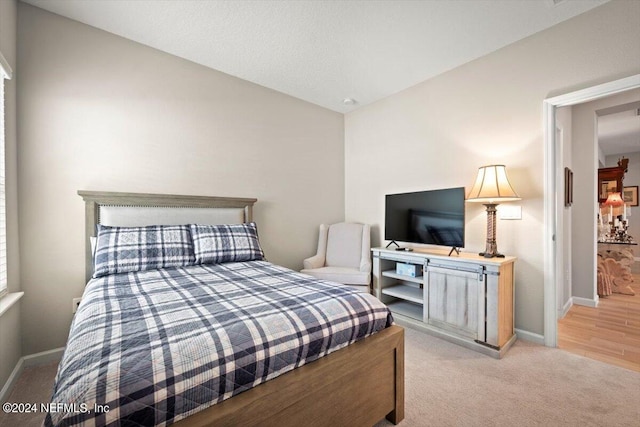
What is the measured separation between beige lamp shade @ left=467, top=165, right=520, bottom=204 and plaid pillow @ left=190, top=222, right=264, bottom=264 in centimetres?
215

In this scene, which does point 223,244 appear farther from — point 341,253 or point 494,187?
point 494,187

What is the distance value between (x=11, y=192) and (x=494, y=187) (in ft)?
12.6

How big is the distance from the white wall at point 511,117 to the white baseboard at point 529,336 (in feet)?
0.13

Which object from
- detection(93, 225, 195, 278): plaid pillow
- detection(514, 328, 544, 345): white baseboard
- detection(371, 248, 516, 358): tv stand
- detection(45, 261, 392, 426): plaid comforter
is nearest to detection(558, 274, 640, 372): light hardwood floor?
detection(514, 328, 544, 345): white baseboard

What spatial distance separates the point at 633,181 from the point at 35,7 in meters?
9.60

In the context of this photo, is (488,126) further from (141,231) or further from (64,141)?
(64,141)

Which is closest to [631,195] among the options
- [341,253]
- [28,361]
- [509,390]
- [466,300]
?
[466,300]

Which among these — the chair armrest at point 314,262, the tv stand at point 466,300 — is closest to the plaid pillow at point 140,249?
the chair armrest at point 314,262

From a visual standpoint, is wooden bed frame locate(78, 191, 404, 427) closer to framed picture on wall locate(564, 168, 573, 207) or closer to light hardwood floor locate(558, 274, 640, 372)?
light hardwood floor locate(558, 274, 640, 372)

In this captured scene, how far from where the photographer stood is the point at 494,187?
251 cm

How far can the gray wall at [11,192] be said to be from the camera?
187 centimetres

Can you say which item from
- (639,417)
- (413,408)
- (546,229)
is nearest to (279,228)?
(413,408)

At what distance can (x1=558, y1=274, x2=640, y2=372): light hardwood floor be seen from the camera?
2.26m

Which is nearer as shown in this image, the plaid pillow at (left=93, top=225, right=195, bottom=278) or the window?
→ the window
